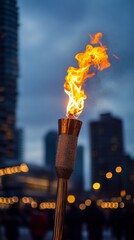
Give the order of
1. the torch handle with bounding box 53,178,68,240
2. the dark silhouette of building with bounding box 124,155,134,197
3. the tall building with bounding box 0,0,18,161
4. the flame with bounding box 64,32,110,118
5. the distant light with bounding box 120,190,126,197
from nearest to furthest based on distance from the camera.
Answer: the torch handle with bounding box 53,178,68,240
the flame with bounding box 64,32,110,118
the dark silhouette of building with bounding box 124,155,134,197
the distant light with bounding box 120,190,126,197
the tall building with bounding box 0,0,18,161

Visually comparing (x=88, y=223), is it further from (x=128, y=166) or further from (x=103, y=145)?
(x=103, y=145)

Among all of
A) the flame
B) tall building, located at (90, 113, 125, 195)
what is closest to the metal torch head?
the flame

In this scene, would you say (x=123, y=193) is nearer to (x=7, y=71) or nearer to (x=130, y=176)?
(x=130, y=176)

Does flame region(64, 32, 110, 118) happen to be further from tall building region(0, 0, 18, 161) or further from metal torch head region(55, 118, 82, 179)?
tall building region(0, 0, 18, 161)

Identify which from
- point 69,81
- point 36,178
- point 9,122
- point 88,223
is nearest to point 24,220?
point 88,223

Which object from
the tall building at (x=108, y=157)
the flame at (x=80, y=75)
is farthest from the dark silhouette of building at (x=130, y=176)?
the flame at (x=80, y=75)

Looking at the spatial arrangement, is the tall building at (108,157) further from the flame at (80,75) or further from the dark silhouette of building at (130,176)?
the flame at (80,75)

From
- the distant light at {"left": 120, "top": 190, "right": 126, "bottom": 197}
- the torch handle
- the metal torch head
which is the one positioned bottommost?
the torch handle
